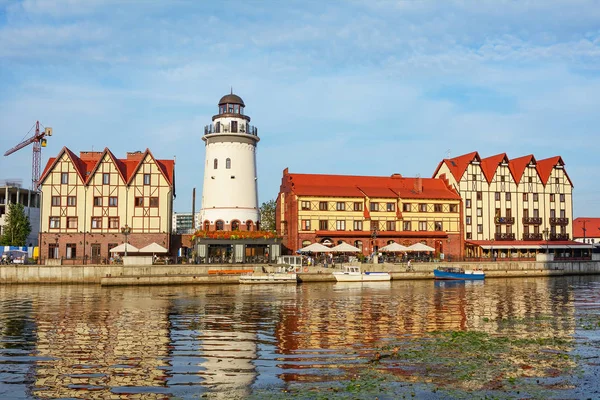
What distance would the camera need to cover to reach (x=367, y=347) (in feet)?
73.5

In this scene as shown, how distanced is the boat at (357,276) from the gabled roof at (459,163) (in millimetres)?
25482

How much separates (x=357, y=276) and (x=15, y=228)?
49782mm

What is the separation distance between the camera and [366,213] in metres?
73.1

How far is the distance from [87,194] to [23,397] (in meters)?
56.2

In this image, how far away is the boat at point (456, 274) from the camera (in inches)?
2442

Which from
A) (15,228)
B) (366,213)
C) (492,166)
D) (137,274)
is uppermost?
(492,166)

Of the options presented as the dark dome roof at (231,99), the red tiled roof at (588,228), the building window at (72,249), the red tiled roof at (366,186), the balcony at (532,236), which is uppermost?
the dark dome roof at (231,99)

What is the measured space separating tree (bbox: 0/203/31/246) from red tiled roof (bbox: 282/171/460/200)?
3719 cm

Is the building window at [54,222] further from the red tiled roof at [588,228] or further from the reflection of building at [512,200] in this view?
the red tiled roof at [588,228]

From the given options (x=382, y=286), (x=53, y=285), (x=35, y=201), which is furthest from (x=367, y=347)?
(x=35, y=201)

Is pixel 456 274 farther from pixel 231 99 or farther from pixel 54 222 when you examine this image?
pixel 54 222

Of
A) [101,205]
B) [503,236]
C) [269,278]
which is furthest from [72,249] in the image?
[503,236]

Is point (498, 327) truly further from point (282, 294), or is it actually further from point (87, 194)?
point (87, 194)

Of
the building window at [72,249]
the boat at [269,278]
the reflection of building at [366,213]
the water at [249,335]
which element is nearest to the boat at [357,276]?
the boat at [269,278]
